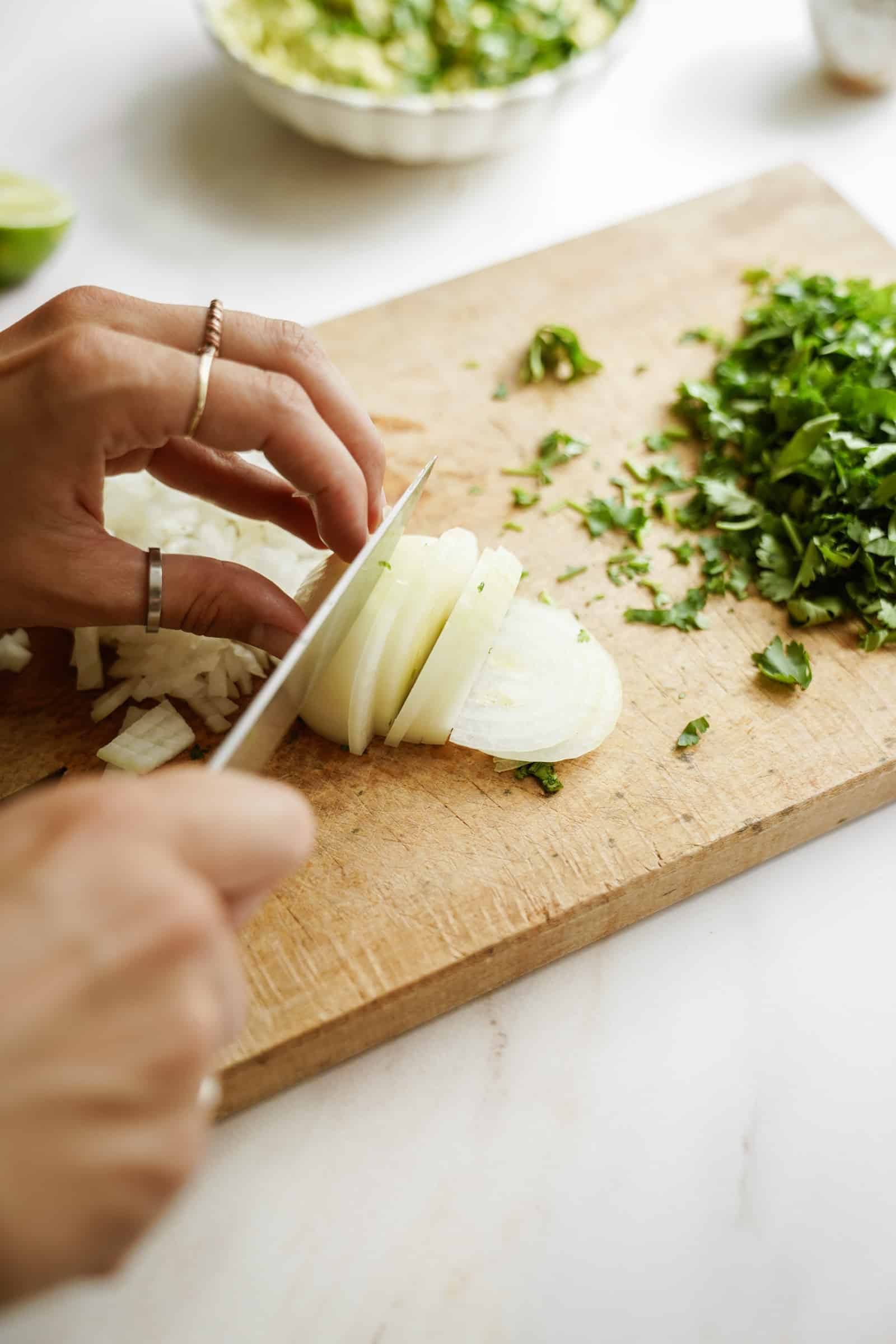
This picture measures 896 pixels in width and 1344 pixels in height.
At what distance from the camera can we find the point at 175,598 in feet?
5.30

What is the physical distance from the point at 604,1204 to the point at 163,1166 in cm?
72

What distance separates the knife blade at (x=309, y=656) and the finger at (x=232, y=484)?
0.19m

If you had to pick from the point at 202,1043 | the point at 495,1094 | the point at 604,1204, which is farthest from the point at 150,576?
the point at 604,1204

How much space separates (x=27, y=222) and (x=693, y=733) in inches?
70.4

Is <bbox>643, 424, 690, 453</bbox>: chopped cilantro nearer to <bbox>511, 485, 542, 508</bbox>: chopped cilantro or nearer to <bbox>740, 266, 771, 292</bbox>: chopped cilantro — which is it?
<bbox>511, 485, 542, 508</bbox>: chopped cilantro

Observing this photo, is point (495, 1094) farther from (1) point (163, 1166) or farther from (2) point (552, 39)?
(2) point (552, 39)

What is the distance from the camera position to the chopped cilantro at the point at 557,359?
229 cm

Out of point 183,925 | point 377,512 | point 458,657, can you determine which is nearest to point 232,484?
point 377,512

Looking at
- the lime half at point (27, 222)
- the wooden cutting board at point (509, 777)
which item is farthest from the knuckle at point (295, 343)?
the lime half at point (27, 222)

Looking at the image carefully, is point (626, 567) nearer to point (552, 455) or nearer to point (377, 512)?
point (552, 455)

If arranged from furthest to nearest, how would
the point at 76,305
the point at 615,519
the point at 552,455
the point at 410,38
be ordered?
the point at 410,38 → the point at 552,455 → the point at 615,519 → the point at 76,305

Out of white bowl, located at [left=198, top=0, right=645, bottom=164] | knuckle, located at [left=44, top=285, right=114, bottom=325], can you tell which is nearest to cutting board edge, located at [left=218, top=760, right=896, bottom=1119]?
knuckle, located at [left=44, top=285, right=114, bottom=325]

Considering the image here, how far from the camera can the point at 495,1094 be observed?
156 cm

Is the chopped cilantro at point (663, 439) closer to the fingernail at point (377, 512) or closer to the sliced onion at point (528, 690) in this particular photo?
the sliced onion at point (528, 690)
